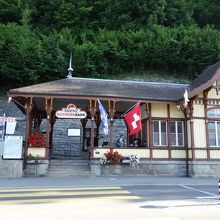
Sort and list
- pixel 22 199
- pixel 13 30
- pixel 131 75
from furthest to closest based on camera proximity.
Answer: pixel 131 75, pixel 13 30, pixel 22 199

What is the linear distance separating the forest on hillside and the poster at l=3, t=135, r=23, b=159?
18.0m

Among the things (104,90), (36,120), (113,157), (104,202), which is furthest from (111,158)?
(104,202)

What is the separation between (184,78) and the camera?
39.5 m

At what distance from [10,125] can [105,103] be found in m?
5.94

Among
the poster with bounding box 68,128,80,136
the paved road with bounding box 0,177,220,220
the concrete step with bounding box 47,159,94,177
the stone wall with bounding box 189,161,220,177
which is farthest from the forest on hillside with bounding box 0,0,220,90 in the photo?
the paved road with bounding box 0,177,220,220

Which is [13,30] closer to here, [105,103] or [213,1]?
[105,103]

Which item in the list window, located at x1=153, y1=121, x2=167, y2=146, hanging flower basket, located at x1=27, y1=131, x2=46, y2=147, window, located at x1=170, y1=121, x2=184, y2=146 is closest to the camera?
hanging flower basket, located at x1=27, y1=131, x2=46, y2=147

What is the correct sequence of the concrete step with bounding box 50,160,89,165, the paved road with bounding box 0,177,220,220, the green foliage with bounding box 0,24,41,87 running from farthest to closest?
the green foliage with bounding box 0,24,41,87 < the concrete step with bounding box 50,160,89,165 < the paved road with bounding box 0,177,220,220

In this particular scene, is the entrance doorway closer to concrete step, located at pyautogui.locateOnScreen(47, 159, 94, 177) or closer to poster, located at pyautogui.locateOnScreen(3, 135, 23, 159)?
concrete step, located at pyautogui.locateOnScreen(47, 159, 94, 177)

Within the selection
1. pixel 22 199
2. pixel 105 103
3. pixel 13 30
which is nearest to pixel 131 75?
pixel 13 30

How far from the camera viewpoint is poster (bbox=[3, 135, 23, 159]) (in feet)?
53.3

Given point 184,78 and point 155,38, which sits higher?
point 155,38

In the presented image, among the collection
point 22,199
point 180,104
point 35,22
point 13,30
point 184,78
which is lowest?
point 22,199

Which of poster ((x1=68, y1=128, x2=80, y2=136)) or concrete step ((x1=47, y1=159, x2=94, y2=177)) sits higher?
poster ((x1=68, y1=128, x2=80, y2=136))
